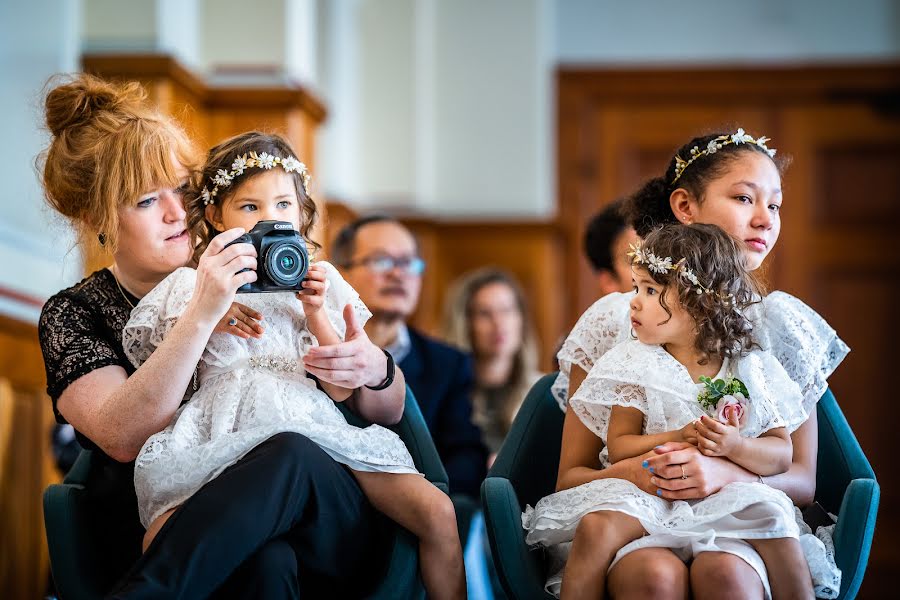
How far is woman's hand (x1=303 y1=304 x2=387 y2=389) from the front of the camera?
210 centimetres

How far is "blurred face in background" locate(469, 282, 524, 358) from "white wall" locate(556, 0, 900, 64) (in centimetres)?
260

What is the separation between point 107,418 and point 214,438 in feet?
0.68

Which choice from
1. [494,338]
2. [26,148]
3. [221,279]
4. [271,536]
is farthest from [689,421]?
[26,148]

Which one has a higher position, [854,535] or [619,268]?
[619,268]

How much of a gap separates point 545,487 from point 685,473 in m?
0.46

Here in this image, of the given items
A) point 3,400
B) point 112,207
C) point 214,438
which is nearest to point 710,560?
point 214,438

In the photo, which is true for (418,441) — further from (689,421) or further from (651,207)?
(651,207)

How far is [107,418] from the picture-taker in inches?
81.6

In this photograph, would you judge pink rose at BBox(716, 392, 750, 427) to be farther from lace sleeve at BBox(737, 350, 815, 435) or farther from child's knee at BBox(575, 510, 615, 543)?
child's knee at BBox(575, 510, 615, 543)

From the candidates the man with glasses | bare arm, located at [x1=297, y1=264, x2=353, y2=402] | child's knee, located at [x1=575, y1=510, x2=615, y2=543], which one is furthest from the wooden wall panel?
child's knee, located at [x1=575, y1=510, x2=615, y2=543]

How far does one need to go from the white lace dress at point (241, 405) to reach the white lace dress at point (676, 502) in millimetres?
319

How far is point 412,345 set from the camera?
355cm

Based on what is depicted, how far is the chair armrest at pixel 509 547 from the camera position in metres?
2.09

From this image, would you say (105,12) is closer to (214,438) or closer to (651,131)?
(214,438)
